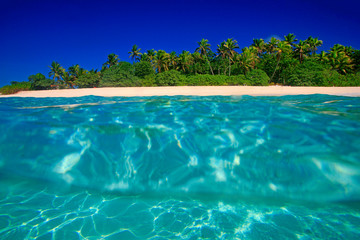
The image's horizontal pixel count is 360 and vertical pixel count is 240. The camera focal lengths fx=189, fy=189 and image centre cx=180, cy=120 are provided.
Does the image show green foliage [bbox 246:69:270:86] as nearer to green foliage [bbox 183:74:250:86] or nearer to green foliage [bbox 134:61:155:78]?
green foliage [bbox 183:74:250:86]

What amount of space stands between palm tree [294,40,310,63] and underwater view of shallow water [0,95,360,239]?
135ft

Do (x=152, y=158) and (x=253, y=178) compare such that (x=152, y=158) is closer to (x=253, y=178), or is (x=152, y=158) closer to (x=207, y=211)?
(x=207, y=211)

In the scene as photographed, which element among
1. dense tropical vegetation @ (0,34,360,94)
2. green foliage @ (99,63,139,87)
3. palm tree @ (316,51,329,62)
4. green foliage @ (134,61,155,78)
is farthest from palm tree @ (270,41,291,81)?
green foliage @ (99,63,139,87)

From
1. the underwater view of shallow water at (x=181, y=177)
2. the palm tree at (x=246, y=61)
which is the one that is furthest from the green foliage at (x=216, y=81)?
the underwater view of shallow water at (x=181, y=177)

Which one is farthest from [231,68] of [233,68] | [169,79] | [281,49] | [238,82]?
[169,79]

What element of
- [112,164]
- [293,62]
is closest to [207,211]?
[112,164]

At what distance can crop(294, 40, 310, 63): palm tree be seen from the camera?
37.3m

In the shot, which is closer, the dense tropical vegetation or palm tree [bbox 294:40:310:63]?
the dense tropical vegetation

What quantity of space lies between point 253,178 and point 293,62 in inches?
1502

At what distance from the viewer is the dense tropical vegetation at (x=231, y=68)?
25172mm

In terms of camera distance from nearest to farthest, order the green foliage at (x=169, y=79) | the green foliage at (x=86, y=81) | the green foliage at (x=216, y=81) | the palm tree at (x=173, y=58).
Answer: the green foliage at (x=216, y=81) < the green foliage at (x=169, y=79) < the green foliage at (x=86, y=81) < the palm tree at (x=173, y=58)

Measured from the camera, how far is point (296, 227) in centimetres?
209

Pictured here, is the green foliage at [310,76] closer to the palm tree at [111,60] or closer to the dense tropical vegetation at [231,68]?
the dense tropical vegetation at [231,68]

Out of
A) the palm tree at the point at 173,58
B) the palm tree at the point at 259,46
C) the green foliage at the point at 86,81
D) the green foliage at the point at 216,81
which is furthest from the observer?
the palm tree at the point at 259,46
